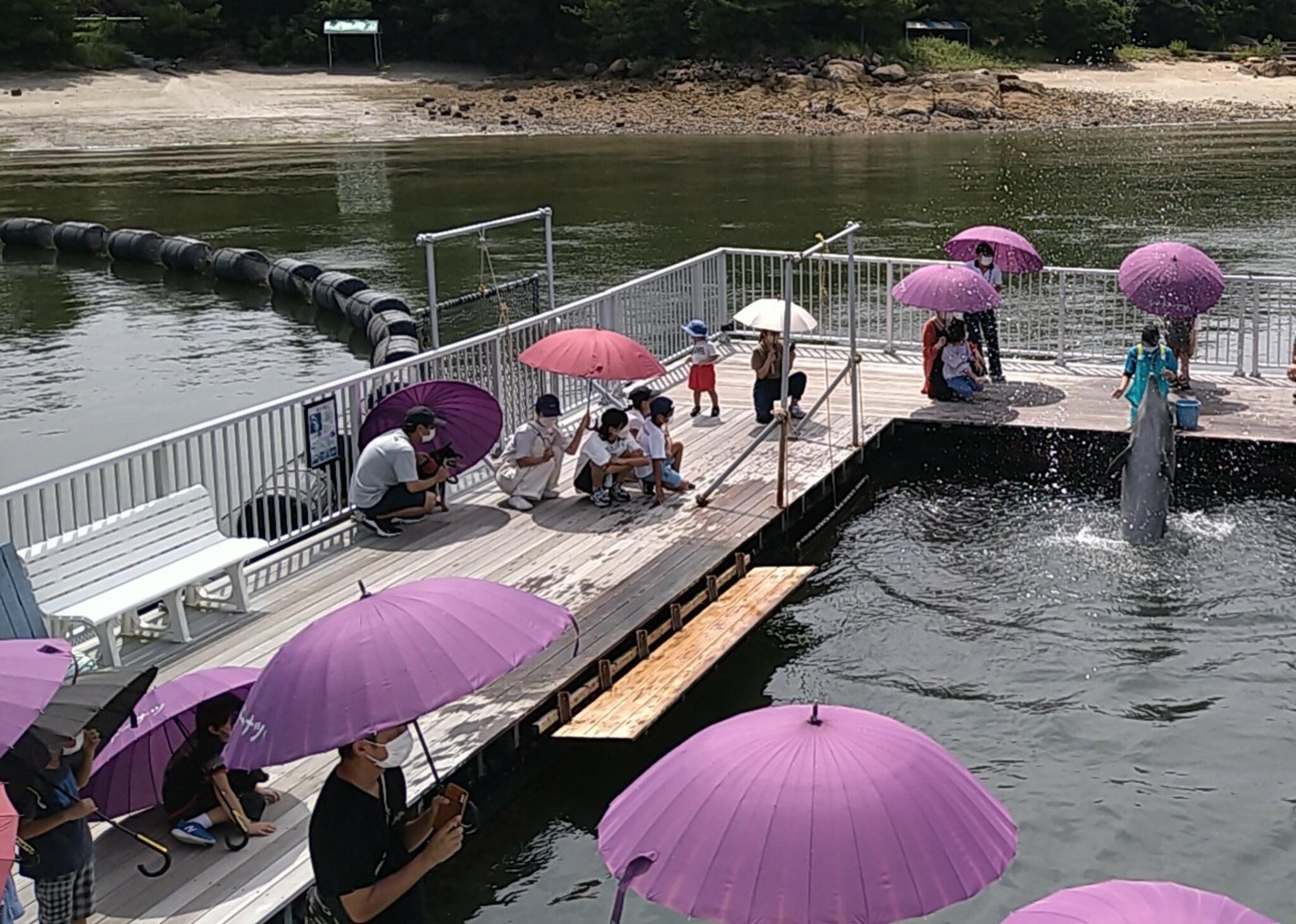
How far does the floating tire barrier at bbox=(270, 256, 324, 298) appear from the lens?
1246 inches

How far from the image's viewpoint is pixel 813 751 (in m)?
5.40

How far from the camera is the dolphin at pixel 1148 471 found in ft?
45.2

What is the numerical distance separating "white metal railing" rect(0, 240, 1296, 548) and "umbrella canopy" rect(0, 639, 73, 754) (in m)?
3.84

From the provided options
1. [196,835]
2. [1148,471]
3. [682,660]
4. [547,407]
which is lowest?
[682,660]

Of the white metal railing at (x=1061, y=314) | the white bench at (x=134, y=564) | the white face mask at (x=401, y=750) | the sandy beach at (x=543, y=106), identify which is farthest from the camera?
the sandy beach at (x=543, y=106)

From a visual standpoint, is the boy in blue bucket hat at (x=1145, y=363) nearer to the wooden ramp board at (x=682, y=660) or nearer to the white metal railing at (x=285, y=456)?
the wooden ramp board at (x=682, y=660)

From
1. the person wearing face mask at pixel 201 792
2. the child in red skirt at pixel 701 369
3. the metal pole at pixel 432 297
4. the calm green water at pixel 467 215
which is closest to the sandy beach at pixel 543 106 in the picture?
the calm green water at pixel 467 215

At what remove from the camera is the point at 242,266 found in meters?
34.0

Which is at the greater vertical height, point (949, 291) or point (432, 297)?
point (432, 297)

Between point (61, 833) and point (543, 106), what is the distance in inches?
2718

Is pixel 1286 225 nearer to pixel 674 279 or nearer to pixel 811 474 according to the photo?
pixel 674 279

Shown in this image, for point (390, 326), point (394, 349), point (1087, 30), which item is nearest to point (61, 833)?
point (394, 349)

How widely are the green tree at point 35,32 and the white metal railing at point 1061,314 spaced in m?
53.0

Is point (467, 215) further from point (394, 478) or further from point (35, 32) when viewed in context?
point (35, 32)
